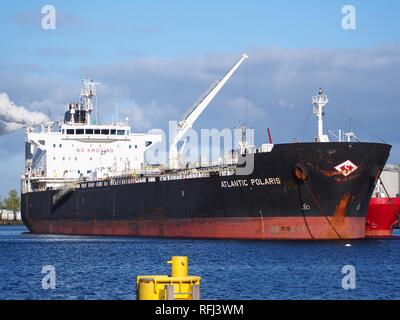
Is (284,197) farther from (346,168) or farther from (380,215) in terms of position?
(380,215)

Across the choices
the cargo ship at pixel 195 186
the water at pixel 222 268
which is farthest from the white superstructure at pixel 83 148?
the water at pixel 222 268

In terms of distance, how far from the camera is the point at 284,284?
76.9 ft

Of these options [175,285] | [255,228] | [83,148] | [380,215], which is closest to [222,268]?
[255,228]

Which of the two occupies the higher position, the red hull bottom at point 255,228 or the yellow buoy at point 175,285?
the red hull bottom at point 255,228

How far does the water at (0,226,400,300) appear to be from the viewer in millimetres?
21828

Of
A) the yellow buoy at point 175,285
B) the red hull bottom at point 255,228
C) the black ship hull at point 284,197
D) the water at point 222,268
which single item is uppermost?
the black ship hull at point 284,197

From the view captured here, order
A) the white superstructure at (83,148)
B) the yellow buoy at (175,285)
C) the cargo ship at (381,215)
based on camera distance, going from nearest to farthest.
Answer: the yellow buoy at (175,285)
the cargo ship at (381,215)
the white superstructure at (83,148)

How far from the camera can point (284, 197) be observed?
37719 mm

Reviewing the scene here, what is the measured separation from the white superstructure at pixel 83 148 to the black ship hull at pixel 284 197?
14.1 m

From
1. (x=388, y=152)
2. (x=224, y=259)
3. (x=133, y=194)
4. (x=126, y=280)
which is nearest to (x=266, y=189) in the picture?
(x=388, y=152)

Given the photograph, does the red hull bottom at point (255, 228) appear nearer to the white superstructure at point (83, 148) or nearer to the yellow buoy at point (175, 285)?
the white superstructure at point (83, 148)

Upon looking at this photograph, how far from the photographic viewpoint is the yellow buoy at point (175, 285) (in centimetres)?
1312

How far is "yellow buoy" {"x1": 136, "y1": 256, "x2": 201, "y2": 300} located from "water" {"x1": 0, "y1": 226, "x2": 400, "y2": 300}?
704cm

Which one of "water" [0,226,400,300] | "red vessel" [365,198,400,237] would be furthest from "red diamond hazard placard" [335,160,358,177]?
"red vessel" [365,198,400,237]
